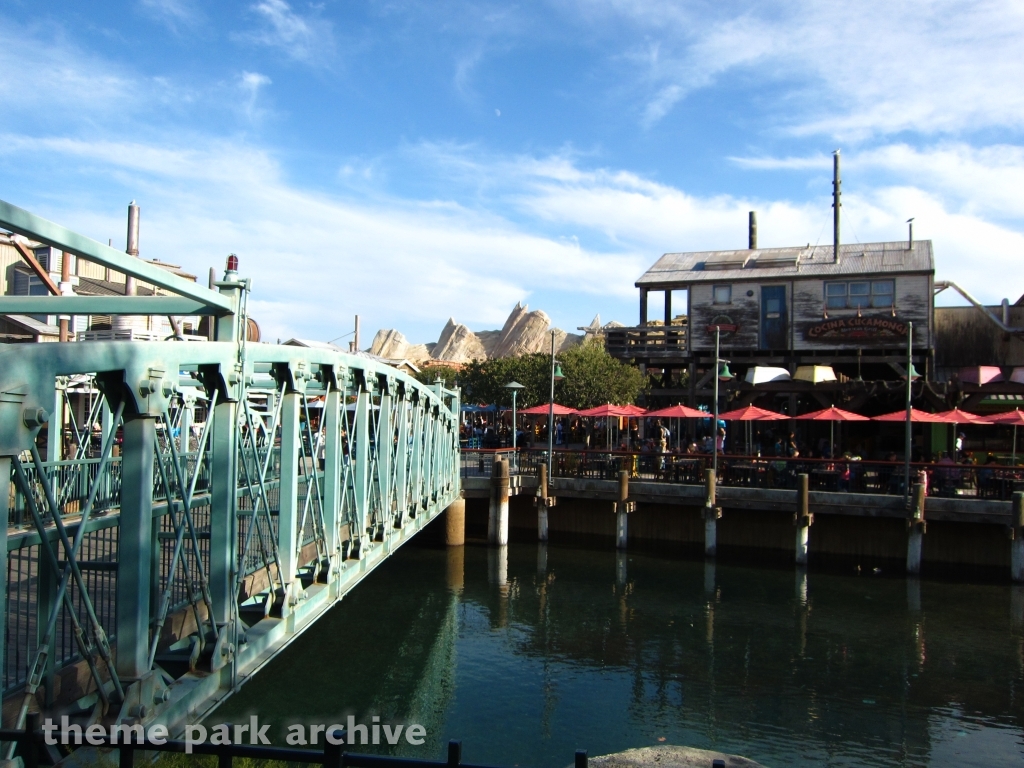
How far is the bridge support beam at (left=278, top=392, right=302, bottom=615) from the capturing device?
922cm

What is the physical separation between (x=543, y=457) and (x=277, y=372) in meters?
21.9

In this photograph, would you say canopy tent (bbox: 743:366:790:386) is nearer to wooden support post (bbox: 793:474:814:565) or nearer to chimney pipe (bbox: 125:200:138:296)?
wooden support post (bbox: 793:474:814:565)

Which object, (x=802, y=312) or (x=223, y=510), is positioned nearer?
(x=223, y=510)

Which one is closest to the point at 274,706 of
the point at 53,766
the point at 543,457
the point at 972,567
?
the point at 53,766

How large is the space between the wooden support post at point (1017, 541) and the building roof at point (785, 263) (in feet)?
52.6

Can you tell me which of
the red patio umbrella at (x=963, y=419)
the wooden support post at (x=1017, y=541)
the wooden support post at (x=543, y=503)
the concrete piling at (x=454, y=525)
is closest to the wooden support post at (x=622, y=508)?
the wooden support post at (x=543, y=503)

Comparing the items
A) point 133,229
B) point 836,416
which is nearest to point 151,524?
point 133,229

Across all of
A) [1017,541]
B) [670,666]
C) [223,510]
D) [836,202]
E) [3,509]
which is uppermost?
[836,202]

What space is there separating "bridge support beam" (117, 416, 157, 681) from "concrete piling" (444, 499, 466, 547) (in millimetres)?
22675

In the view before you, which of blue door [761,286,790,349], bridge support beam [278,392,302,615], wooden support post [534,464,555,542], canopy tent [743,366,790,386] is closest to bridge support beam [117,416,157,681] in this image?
bridge support beam [278,392,302,615]

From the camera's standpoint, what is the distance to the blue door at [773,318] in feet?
126

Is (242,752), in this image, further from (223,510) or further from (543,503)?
(543,503)

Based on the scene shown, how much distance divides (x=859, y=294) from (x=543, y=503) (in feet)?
60.3

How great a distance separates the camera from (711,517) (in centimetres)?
2631
